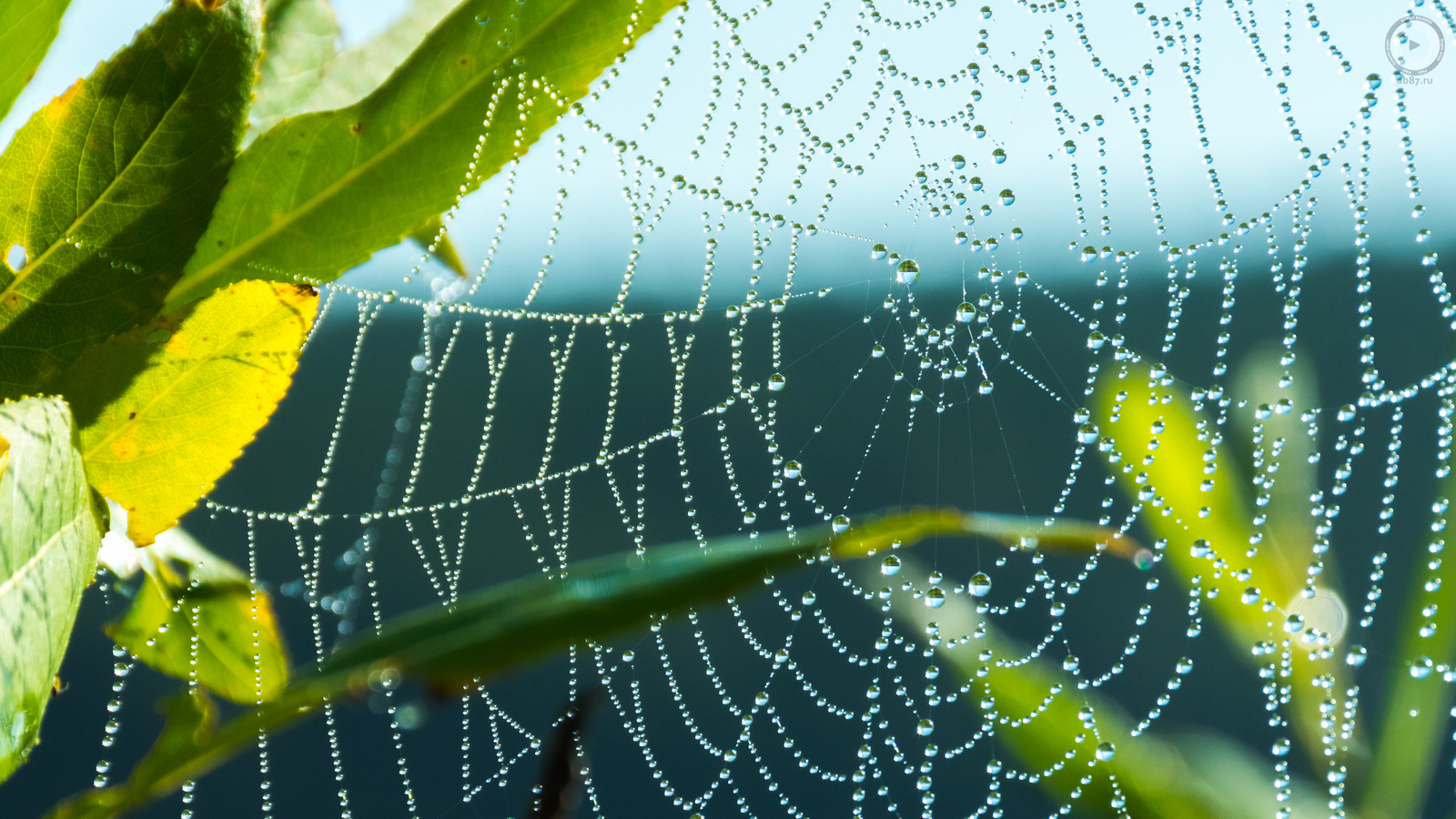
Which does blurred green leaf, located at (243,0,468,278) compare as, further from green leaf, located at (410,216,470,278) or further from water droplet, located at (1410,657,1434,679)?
water droplet, located at (1410,657,1434,679)

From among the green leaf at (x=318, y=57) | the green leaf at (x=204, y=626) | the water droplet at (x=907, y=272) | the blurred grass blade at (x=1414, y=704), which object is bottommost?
the blurred grass blade at (x=1414, y=704)

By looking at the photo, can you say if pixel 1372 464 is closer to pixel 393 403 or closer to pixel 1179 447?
pixel 1179 447

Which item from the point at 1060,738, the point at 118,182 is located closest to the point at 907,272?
the point at 118,182

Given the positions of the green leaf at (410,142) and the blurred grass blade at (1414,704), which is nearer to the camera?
the green leaf at (410,142)

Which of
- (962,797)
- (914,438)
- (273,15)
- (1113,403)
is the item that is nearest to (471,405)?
(914,438)

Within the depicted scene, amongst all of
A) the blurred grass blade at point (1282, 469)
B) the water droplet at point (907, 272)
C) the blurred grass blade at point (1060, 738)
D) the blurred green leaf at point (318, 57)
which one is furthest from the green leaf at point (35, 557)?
the blurred grass blade at point (1282, 469)

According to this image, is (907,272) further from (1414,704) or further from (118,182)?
(1414,704)

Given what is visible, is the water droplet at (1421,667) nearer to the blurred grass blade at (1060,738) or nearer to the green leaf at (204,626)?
the blurred grass blade at (1060,738)

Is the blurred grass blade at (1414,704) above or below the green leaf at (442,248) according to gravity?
below
